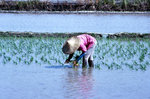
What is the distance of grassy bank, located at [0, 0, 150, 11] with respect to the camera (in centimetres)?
4416

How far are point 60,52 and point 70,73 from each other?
3.04 m

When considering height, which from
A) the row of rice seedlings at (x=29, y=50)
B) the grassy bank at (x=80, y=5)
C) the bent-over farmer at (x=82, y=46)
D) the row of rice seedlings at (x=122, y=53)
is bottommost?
the grassy bank at (x=80, y=5)

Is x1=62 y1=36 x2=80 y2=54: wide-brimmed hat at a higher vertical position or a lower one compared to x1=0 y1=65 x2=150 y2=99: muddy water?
higher

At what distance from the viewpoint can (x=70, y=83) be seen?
388 inches

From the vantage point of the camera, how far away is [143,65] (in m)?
12.1

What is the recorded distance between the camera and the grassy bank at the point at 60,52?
12.5 m

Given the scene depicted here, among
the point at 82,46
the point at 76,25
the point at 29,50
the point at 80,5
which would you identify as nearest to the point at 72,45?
the point at 82,46

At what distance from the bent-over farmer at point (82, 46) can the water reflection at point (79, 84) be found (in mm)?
259

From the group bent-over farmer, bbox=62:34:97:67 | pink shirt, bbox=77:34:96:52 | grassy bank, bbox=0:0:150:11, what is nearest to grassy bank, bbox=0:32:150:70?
bent-over farmer, bbox=62:34:97:67

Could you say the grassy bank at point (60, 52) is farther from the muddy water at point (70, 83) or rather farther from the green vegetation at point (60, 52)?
the muddy water at point (70, 83)

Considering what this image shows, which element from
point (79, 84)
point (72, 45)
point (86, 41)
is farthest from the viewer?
point (86, 41)

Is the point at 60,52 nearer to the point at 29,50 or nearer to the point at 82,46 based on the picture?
the point at 29,50

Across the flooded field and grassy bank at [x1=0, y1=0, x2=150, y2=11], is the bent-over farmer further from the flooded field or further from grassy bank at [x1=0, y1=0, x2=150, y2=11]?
grassy bank at [x1=0, y1=0, x2=150, y2=11]

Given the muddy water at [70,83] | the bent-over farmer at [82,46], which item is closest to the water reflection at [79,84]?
the muddy water at [70,83]
